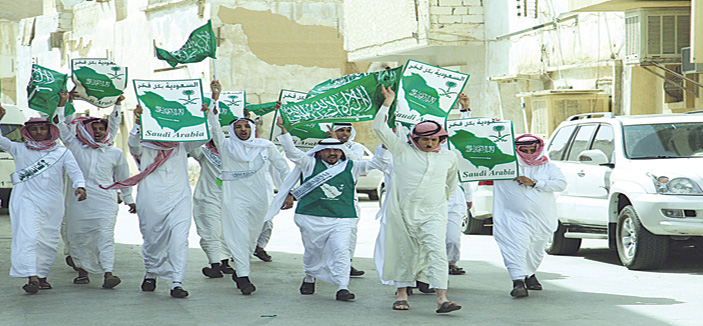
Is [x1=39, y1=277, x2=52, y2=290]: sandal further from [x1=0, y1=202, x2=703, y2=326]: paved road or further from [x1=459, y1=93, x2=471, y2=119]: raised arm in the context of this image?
[x1=459, y1=93, x2=471, y2=119]: raised arm

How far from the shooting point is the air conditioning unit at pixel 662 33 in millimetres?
15641

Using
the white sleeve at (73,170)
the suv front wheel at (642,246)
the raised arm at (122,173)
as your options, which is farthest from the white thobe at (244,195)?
the suv front wheel at (642,246)

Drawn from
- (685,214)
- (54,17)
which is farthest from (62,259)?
(54,17)

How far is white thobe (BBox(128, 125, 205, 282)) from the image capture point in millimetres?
8125

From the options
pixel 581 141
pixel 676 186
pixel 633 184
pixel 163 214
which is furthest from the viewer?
pixel 581 141

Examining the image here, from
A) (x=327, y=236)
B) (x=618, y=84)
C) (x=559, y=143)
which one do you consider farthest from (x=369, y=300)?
(x=618, y=84)

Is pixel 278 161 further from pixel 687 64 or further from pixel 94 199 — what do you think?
pixel 687 64

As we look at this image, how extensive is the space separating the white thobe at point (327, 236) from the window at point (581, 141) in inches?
145

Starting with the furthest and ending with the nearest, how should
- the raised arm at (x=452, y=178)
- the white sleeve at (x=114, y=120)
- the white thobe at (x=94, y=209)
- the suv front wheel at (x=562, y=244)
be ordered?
the suv front wheel at (x=562, y=244) < the white sleeve at (x=114, y=120) < the white thobe at (x=94, y=209) < the raised arm at (x=452, y=178)

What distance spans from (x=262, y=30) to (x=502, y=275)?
21.8m

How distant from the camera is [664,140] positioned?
974cm

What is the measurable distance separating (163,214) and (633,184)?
15.3 ft

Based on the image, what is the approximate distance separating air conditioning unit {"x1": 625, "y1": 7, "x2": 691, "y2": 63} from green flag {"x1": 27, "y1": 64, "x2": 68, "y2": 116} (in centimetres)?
1034

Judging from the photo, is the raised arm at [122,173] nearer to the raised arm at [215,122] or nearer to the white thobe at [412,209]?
the raised arm at [215,122]
